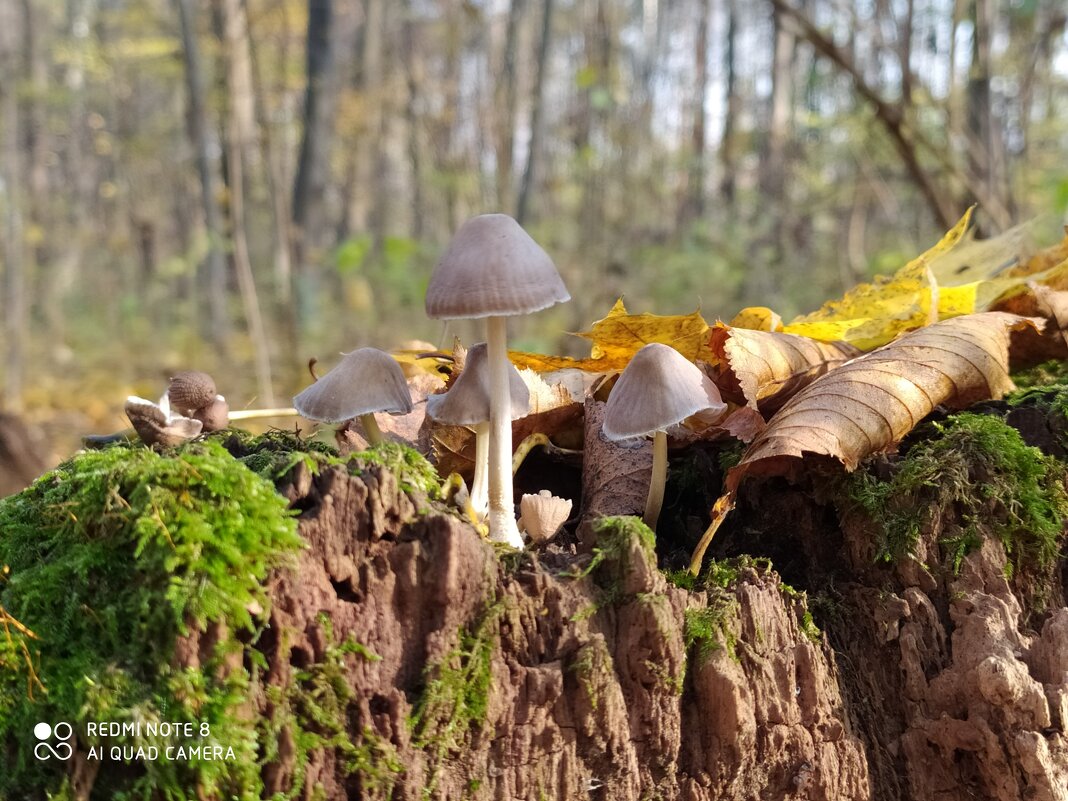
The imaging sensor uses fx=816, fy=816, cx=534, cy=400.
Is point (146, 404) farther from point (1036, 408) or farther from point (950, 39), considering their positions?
point (950, 39)

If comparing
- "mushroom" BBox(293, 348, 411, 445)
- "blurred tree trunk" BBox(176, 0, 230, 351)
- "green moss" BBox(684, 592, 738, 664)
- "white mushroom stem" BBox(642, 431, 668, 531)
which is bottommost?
"green moss" BBox(684, 592, 738, 664)

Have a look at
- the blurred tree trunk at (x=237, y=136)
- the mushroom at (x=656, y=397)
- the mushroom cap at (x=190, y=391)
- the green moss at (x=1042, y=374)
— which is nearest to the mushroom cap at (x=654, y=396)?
the mushroom at (x=656, y=397)

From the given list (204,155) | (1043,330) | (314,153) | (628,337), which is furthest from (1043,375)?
(314,153)

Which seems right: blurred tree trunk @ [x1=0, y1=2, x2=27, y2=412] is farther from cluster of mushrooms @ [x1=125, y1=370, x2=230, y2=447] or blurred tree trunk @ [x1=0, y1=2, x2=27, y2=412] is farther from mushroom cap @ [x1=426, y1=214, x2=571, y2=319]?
mushroom cap @ [x1=426, y1=214, x2=571, y2=319]

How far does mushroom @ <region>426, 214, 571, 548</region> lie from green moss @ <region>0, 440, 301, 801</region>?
581mm

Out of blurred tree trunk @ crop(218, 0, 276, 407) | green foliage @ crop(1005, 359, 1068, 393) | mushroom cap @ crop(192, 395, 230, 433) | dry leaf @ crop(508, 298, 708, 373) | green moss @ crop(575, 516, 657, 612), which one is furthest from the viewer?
blurred tree trunk @ crop(218, 0, 276, 407)

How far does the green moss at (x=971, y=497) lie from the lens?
6.43ft

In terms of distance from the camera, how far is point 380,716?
4.89ft

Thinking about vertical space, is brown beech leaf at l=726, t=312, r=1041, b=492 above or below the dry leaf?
below

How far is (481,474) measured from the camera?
83.9 inches

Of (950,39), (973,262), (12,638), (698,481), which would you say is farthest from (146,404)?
(950,39)

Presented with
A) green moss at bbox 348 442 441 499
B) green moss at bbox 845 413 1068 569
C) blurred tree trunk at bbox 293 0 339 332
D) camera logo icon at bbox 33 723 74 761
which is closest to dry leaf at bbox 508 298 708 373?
green moss at bbox 845 413 1068 569

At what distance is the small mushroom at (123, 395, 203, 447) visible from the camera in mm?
2061

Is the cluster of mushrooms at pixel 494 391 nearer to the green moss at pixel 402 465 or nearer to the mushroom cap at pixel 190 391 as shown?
the mushroom cap at pixel 190 391
